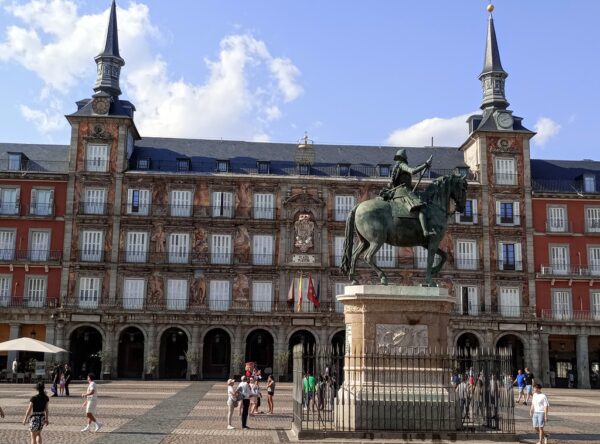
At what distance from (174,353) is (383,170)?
67.0 feet

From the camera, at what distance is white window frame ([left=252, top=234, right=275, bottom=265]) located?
49125 millimetres

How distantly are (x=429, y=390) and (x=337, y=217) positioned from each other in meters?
34.5

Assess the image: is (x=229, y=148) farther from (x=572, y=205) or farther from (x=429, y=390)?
(x=429, y=390)

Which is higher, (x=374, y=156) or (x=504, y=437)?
(x=374, y=156)

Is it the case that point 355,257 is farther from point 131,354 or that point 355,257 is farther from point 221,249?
point 131,354

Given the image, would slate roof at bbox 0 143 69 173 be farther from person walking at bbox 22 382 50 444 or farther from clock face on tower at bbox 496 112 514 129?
person walking at bbox 22 382 50 444

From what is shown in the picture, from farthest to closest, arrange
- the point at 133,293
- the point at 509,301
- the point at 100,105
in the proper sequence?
the point at 100,105, the point at 509,301, the point at 133,293

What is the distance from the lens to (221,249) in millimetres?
49156

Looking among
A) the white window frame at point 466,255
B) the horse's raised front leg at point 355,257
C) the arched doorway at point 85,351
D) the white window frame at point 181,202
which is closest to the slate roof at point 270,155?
the white window frame at point 181,202

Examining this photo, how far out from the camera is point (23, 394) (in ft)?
102

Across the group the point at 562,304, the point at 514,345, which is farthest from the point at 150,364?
the point at 562,304

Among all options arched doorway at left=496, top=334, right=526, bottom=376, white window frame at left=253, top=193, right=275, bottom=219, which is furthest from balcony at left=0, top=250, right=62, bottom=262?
arched doorway at left=496, top=334, right=526, bottom=376

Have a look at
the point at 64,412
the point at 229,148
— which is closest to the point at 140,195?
the point at 229,148

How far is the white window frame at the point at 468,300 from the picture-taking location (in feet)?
161
